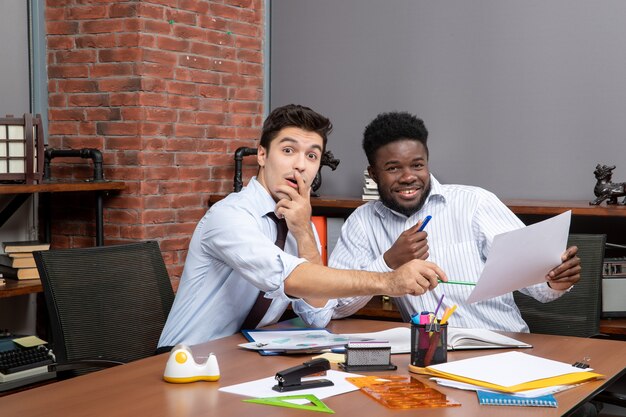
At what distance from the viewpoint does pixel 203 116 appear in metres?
4.18

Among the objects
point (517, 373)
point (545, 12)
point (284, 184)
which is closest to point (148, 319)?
point (284, 184)

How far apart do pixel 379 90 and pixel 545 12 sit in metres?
0.90

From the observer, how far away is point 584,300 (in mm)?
2846

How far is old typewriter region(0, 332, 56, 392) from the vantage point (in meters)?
2.95

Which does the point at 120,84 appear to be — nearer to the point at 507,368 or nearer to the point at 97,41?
the point at 97,41

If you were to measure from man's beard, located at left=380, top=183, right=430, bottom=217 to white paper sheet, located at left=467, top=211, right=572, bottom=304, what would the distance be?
25.8 inches

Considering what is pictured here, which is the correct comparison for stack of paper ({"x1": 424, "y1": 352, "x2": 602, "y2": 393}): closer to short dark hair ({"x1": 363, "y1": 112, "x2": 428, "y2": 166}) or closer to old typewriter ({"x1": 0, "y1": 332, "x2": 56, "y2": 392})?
short dark hair ({"x1": 363, "y1": 112, "x2": 428, "y2": 166})

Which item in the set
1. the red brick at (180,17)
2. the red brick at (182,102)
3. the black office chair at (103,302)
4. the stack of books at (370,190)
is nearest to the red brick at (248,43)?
the red brick at (180,17)

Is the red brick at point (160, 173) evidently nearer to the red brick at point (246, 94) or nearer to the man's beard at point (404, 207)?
the red brick at point (246, 94)

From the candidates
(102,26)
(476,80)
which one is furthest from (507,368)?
(102,26)

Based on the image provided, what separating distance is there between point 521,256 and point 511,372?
405 millimetres

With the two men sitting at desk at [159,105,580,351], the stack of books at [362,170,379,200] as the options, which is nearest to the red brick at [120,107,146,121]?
the stack of books at [362,170,379,200]

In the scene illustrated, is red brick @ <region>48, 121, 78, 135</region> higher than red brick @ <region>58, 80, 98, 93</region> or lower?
lower

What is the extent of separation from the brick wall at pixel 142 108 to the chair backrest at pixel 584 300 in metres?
1.94
